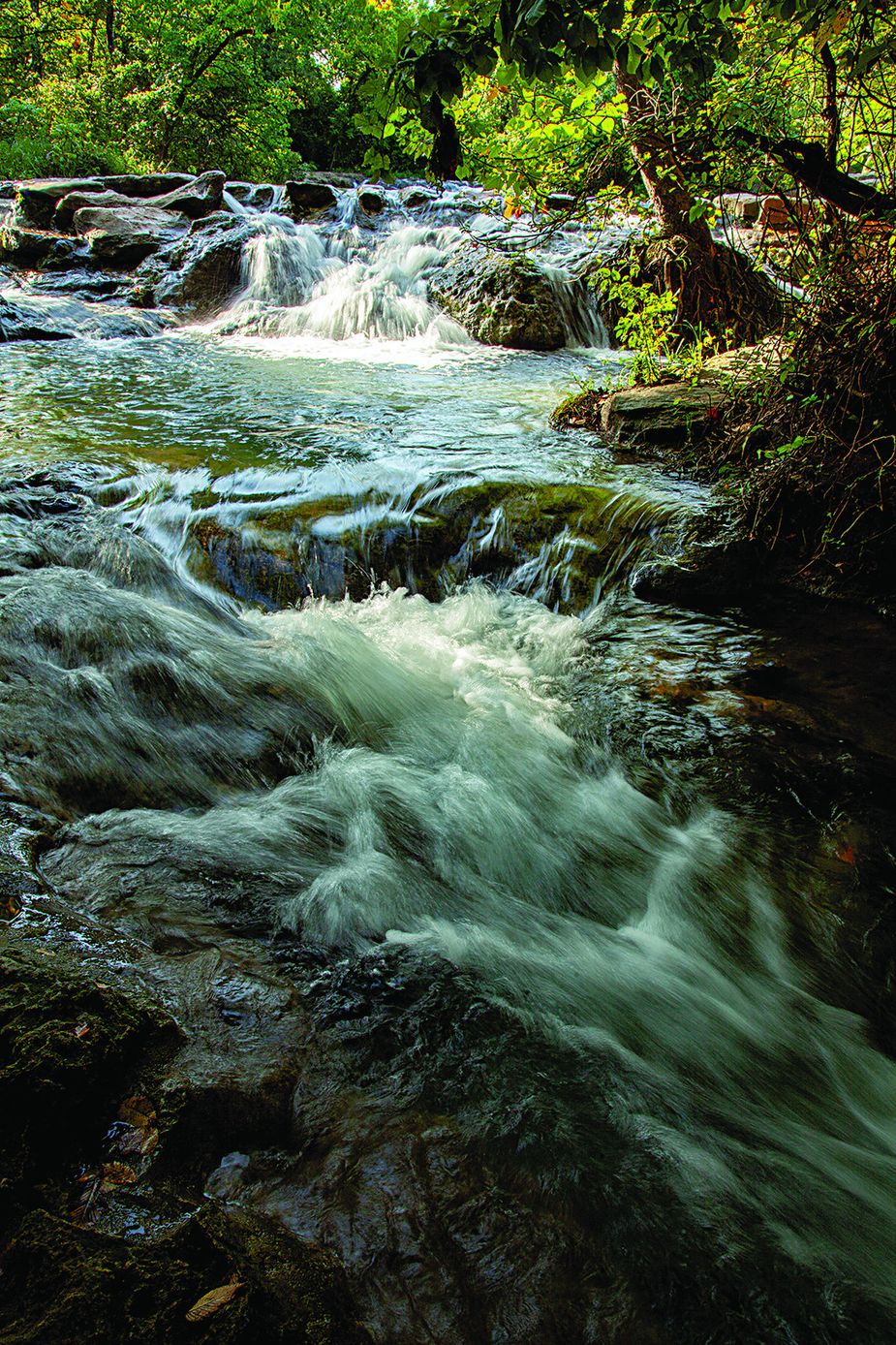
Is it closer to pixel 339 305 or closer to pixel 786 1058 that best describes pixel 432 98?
pixel 786 1058

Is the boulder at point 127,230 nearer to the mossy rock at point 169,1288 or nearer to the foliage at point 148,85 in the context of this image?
the foliage at point 148,85

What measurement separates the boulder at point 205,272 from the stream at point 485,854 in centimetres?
911

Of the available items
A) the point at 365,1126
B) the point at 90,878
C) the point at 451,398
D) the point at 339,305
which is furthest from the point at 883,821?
the point at 339,305

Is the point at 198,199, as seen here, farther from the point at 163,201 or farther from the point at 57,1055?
the point at 57,1055

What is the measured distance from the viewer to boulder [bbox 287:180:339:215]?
1734 cm

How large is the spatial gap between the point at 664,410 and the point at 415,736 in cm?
402

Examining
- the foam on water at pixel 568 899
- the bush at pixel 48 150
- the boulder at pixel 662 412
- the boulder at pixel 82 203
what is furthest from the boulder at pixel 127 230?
the foam on water at pixel 568 899

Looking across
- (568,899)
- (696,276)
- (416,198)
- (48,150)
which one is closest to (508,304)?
(696,276)

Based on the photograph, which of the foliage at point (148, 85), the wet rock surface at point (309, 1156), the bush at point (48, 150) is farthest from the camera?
the foliage at point (148, 85)

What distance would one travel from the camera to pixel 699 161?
507 centimetres

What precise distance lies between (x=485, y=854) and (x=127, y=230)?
59.1 ft

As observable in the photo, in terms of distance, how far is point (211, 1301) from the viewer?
1090 millimetres

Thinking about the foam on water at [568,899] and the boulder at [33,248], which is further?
the boulder at [33,248]

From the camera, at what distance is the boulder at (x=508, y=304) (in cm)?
1188
